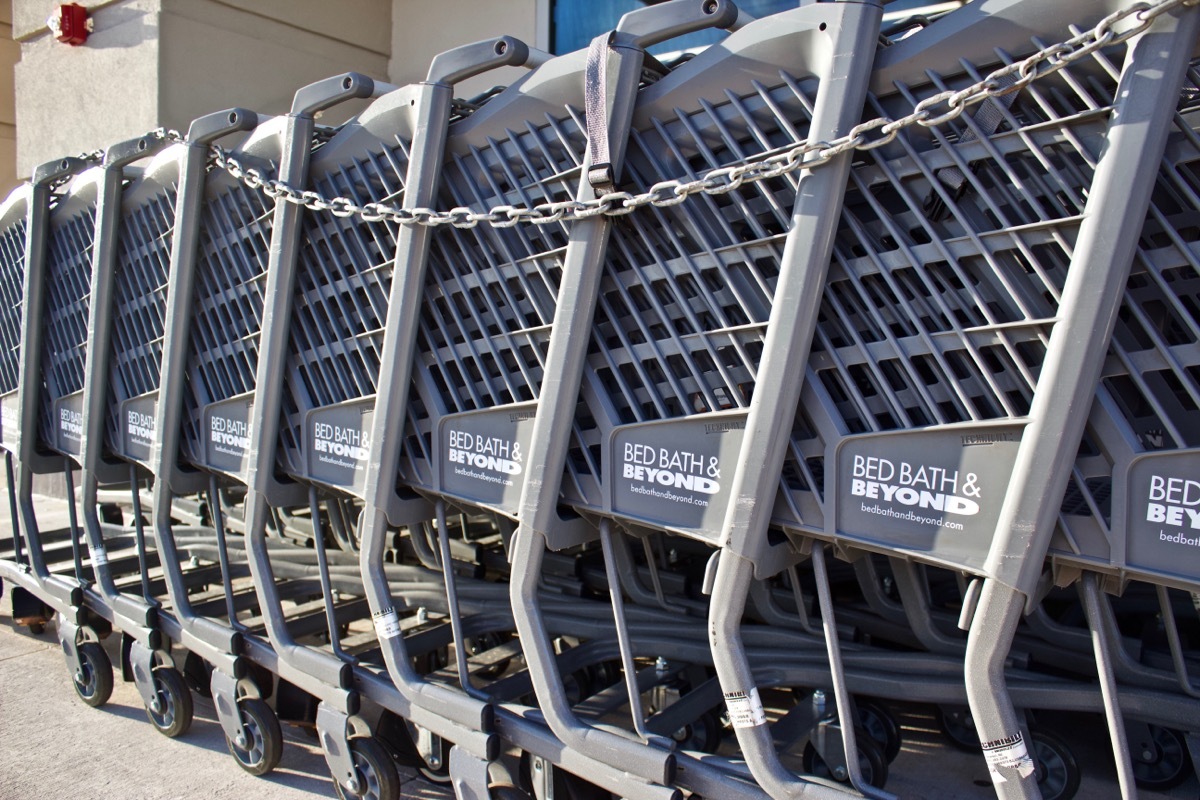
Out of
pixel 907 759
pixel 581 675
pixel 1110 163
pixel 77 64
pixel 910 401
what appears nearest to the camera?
pixel 1110 163

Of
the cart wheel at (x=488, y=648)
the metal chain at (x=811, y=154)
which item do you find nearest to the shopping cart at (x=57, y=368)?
the cart wheel at (x=488, y=648)

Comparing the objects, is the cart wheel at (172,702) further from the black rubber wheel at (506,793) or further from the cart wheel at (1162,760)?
the cart wheel at (1162,760)

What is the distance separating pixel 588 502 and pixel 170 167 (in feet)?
8.49

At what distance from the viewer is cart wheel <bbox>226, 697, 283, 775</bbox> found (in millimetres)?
4195

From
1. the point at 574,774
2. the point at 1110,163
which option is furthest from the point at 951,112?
the point at 574,774

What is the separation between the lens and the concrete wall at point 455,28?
318 inches

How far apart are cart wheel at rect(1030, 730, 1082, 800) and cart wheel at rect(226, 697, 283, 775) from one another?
113 inches

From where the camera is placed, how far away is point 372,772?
3865 millimetres

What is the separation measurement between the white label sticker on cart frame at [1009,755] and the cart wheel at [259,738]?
2890 mm

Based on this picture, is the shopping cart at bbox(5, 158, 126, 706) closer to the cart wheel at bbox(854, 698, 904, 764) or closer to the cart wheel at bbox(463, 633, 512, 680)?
the cart wheel at bbox(463, 633, 512, 680)

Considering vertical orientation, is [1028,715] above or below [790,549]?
below

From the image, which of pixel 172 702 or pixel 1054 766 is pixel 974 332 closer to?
pixel 1054 766

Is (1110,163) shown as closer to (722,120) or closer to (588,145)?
(722,120)

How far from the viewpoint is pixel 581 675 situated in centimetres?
466
